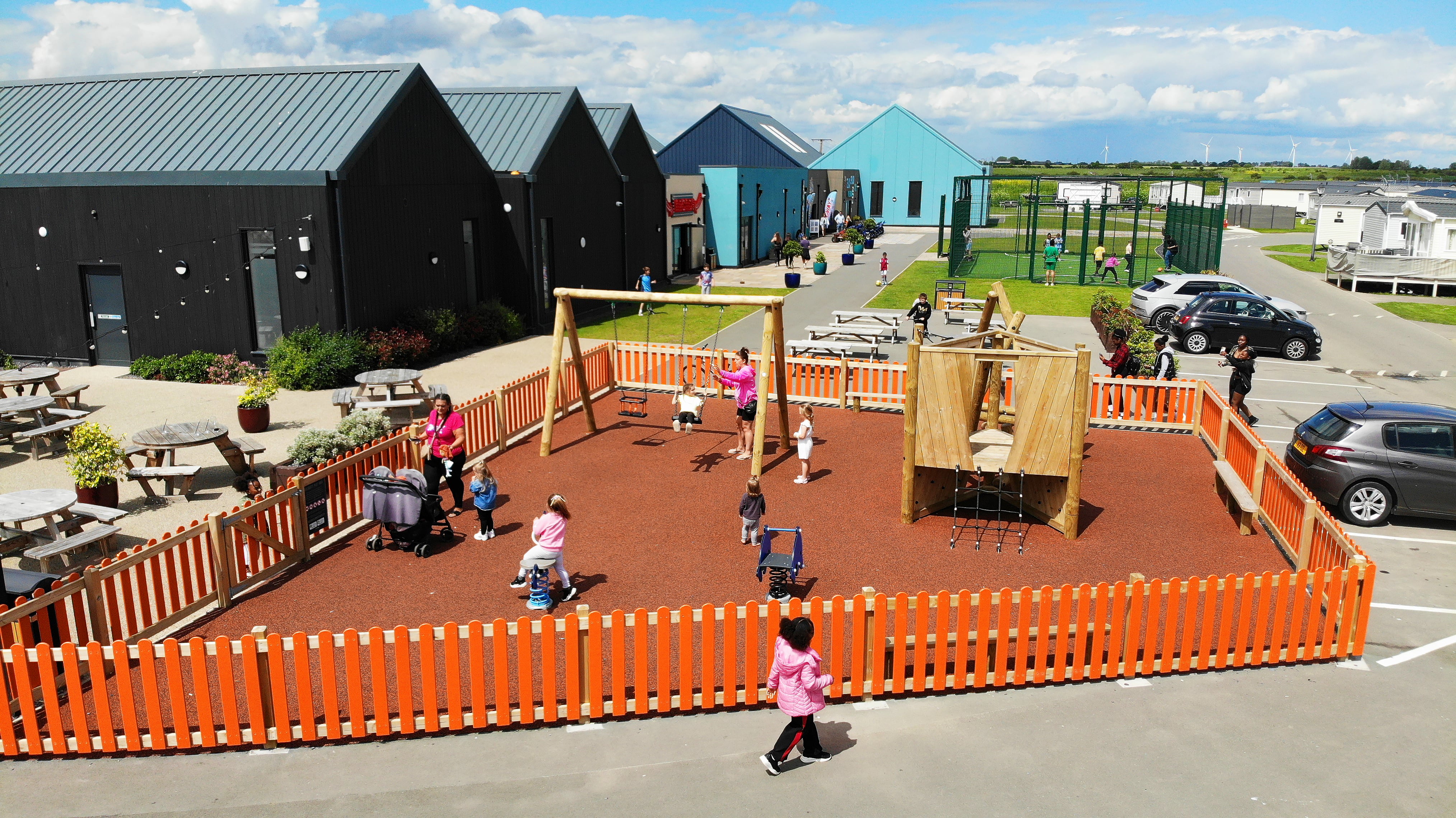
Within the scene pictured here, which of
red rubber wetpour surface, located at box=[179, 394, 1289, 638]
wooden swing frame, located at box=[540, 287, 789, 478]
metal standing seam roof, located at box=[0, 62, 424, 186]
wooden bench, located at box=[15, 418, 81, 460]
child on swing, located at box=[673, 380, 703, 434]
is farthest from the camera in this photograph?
metal standing seam roof, located at box=[0, 62, 424, 186]

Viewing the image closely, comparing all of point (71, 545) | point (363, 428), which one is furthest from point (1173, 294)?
point (71, 545)

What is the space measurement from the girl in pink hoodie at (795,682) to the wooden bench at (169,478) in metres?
10.4

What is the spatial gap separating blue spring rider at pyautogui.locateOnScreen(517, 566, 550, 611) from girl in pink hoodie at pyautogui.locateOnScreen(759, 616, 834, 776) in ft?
11.3

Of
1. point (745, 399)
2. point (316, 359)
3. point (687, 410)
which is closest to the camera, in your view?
point (745, 399)

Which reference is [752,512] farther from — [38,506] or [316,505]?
[38,506]

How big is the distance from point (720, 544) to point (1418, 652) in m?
7.10

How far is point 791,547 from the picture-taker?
1188 centimetres

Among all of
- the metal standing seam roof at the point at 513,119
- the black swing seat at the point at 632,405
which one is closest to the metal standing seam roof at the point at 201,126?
the metal standing seam roof at the point at 513,119

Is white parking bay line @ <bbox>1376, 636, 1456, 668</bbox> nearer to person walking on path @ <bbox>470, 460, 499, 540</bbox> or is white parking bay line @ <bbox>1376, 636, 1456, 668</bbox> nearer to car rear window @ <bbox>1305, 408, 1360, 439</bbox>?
car rear window @ <bbox>1305, 408, 1360, 439</bbox>

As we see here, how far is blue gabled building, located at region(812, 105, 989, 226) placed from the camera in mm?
72125

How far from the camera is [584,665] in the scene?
8.34 meters

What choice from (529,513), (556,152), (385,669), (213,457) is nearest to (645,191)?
(556,152)

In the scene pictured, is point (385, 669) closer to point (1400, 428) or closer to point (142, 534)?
point (142, 534)

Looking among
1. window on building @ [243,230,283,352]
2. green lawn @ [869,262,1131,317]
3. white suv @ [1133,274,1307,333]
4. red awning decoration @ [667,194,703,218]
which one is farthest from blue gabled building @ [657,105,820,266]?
window on building @ [243,230,283,352]
